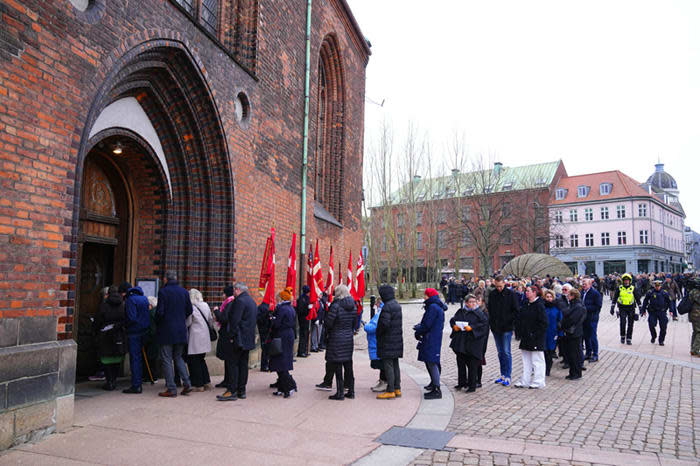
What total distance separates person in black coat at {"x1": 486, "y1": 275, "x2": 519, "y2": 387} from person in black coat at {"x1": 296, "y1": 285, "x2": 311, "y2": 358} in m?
4.06

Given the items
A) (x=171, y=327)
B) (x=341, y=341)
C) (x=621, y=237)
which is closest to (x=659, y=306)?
(x=341, y=341)

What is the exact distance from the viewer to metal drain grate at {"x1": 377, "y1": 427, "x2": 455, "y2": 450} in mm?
5172

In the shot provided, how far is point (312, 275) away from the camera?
448 inches

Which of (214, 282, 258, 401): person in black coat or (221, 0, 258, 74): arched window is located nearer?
(214, 282, 258, 401): person in black coat

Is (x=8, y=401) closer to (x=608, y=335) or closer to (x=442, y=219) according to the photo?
(x=608, y=335)

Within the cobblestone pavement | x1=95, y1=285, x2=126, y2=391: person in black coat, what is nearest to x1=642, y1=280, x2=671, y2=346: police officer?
the cobblestone pavement

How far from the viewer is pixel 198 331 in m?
7.51

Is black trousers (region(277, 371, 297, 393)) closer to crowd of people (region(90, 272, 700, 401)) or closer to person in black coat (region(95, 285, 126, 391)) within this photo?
crowd of people (region(90, 272, 700, 401))

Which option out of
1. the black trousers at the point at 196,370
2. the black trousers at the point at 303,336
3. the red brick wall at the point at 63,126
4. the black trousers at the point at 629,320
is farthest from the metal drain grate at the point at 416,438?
the black trousers at the point at 629,320

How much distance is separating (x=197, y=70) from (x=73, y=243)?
3.79 metres

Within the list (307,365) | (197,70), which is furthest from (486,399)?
(197,70)

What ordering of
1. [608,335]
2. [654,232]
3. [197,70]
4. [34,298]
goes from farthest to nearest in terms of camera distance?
[654,232] → [608,335] → [197,70] → [34,298]

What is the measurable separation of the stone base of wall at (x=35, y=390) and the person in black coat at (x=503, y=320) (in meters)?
6.31

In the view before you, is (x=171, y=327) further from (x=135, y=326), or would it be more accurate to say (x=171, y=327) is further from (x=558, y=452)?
(x=558, y=452)
